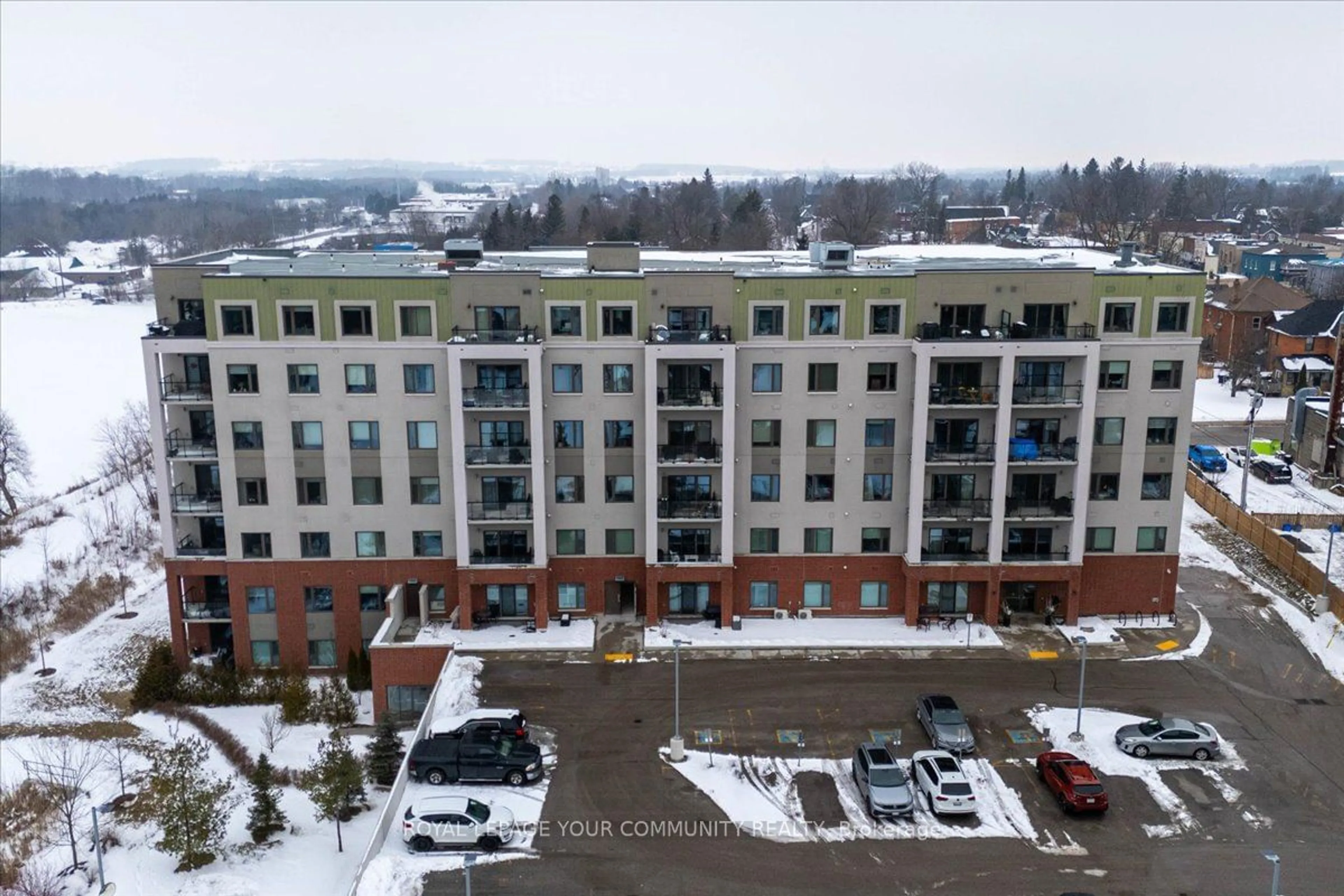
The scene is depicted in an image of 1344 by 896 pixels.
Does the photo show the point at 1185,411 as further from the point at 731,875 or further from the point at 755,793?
the point at 731,875

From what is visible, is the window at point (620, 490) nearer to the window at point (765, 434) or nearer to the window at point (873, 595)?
the window at point (765, 434)

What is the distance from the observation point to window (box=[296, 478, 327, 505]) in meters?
45.9

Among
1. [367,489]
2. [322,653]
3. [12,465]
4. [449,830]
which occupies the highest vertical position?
[367,489]

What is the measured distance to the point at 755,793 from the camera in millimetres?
34062

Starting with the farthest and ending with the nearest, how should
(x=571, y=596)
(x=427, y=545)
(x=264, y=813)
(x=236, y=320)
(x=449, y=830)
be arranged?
(x=571, y=596) < (x=427, y=545) < (x=236, y=320) < (x=264, y=813) < (x=449, y=830)

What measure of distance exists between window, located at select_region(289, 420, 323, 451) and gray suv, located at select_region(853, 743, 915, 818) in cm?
2667

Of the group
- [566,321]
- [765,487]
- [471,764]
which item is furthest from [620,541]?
[471,764]

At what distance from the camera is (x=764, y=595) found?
4778 cm

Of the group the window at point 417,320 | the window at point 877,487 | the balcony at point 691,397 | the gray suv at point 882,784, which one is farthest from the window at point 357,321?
the gray suv at point 882,784

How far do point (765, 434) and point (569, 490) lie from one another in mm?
9230

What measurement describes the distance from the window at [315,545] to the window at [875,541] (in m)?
24.3

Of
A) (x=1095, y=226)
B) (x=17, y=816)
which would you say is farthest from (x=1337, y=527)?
(x=1095, y=226)

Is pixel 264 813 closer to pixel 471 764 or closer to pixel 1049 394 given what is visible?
pixel 471 764

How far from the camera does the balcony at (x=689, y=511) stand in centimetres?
4544
